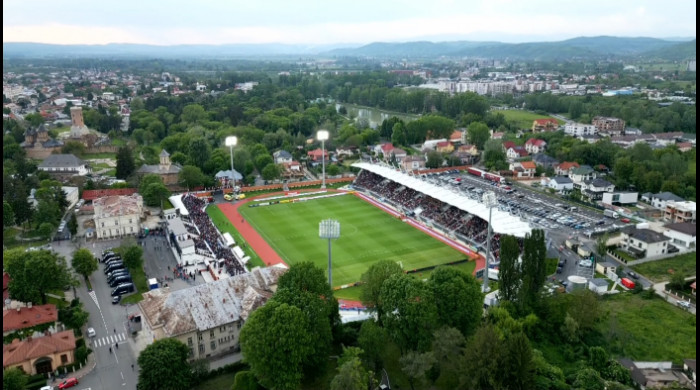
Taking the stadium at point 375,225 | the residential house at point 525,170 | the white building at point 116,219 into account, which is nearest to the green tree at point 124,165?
the stadium at point 375,225

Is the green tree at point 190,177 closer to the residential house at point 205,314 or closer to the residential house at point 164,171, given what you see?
the residential house at point 164,171

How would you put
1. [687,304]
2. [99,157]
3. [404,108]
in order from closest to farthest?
[687,304] < [99,157] < [404,108]

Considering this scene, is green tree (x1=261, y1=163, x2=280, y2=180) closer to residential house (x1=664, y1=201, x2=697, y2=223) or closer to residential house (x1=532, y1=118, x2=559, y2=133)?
residential house (x1=664, y1=201, x2=697, y2=223)

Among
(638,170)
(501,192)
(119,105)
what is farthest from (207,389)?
(119,105)

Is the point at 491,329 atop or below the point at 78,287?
atop

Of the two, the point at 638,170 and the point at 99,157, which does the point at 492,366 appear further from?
the point at 99,157

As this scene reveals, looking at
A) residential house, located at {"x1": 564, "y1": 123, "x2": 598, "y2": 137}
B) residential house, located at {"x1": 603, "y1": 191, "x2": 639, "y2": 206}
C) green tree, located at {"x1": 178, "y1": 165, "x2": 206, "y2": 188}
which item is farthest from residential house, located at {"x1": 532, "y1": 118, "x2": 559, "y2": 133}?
green tree, located at {"x1": 178, "y1": 165, "x2": 206, "y2": 188}

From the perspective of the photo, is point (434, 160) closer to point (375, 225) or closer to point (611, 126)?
point (375, 225)
